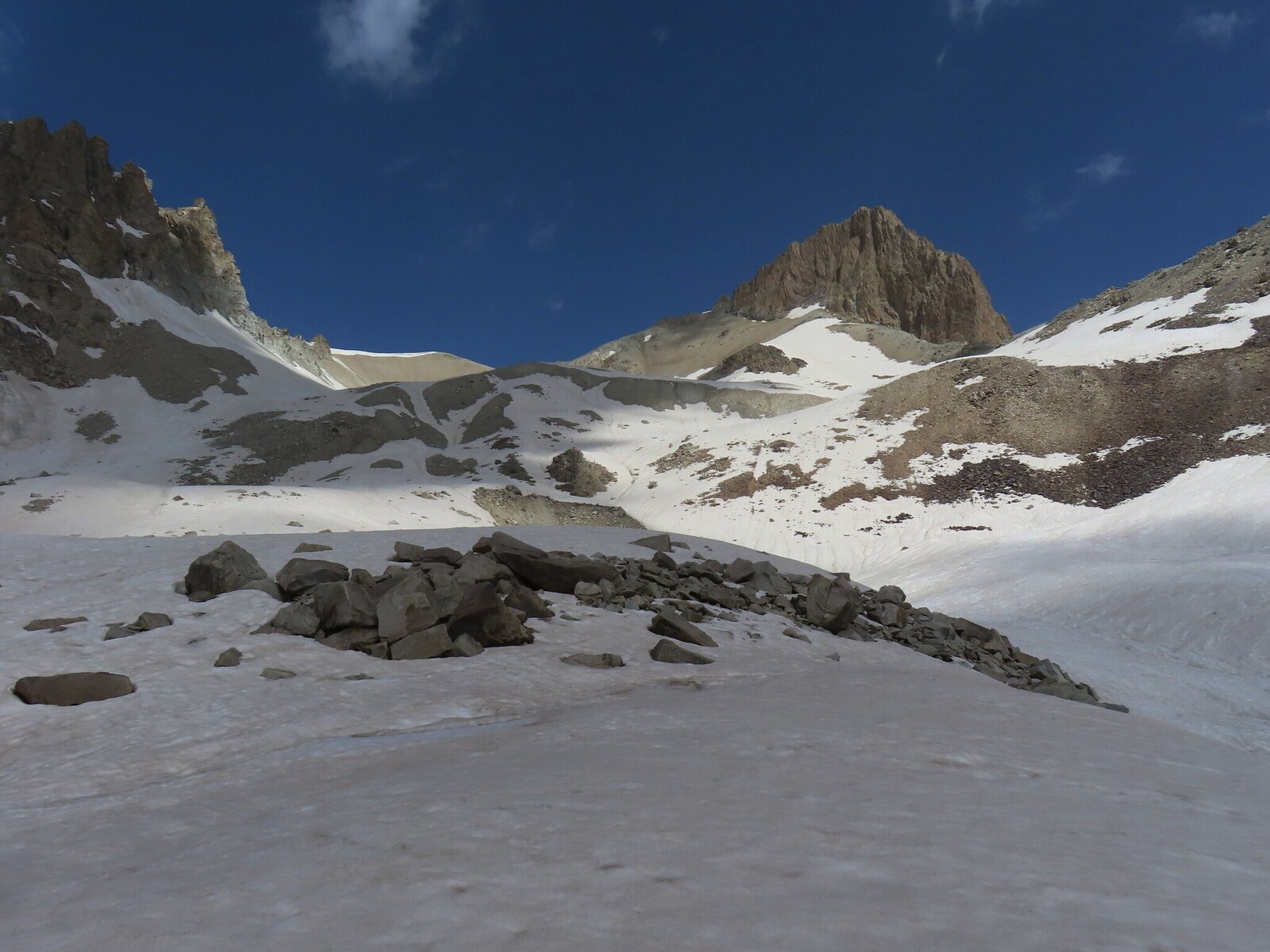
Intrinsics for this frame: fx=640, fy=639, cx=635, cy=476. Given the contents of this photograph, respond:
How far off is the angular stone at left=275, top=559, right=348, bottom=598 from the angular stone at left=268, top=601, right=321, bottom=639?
55 cm

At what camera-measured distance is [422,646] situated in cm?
583

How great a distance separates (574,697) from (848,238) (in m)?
137

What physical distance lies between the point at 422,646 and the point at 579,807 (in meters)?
3.76

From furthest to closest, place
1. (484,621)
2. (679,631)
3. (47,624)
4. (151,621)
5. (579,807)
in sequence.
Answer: (679,631)
(484,621)
(151,621)
(47,624)
(579,807)

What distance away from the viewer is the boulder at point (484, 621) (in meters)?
6.26

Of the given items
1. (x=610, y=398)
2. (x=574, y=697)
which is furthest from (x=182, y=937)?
(x=610, y=398)

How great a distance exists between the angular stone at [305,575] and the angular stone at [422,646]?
155 centimetres

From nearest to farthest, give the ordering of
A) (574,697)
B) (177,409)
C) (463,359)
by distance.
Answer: (574,697) < (177,409) < (463,359)

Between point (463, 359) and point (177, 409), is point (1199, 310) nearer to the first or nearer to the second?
point (177, 409)

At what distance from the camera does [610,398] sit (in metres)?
59.3

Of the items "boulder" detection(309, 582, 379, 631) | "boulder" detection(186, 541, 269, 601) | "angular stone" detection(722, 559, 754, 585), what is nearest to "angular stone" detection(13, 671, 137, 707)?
"boulder" detection(309, 582, 379, 631)

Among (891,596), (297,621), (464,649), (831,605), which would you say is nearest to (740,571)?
(831,605)

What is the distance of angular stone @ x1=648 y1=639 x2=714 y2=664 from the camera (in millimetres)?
6324

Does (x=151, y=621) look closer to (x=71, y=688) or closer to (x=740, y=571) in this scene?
(x=71, y=688)
